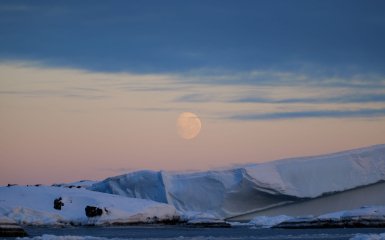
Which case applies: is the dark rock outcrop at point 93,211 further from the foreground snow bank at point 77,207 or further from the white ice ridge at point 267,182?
the white ice ridge at point 267,182

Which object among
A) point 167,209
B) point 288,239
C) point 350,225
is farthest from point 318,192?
point 288,239

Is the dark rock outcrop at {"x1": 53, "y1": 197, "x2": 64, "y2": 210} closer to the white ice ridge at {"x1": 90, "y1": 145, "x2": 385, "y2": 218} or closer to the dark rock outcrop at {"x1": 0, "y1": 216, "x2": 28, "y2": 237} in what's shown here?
the white ice ridge at {"x1": 90, "y1": 145, "x2": 385, "y2": 218}

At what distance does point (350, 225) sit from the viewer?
109 feet

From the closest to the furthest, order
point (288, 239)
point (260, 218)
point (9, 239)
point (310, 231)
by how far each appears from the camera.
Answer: point (9, 239)
point (288, 239)
point (310, 231)
point (260, 218)

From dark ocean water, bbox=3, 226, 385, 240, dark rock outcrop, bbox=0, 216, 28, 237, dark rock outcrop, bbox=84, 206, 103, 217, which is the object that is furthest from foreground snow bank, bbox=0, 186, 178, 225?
dark rock outcrop, bbox=0, 216, 28, 237

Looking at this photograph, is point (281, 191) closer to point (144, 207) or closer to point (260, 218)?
point (260, 218)

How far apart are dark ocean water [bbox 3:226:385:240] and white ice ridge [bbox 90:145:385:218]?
267 cm

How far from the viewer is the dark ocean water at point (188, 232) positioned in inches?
1143

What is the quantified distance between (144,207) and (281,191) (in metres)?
6.58

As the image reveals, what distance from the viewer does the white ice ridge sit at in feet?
123

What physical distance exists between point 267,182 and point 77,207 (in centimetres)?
850

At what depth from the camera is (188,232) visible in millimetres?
32281

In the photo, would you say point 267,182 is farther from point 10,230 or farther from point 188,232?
point 10,230

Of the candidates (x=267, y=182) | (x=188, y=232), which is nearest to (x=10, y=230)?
(x=188, y=232)
